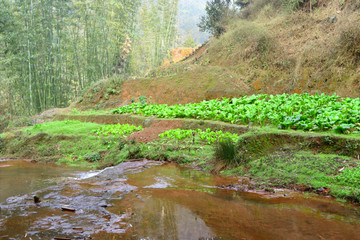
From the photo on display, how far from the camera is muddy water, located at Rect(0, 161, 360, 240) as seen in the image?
2668mm

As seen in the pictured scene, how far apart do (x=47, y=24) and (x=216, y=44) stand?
9.74 metres

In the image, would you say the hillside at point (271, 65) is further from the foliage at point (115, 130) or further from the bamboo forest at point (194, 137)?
the foliage at point (115, 130)

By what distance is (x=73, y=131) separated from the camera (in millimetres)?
9641

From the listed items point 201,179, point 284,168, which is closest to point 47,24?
point 201,179

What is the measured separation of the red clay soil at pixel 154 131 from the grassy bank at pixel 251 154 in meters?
0.29

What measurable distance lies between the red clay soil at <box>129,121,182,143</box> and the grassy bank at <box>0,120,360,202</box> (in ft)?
0.94

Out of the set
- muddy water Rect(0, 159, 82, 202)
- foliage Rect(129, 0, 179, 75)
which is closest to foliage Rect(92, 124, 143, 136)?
muddy water Rect(0, 159, 82, 202)

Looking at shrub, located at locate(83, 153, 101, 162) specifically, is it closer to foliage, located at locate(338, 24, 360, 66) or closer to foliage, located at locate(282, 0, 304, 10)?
foliage, located at locate(338, 24, 360, 66)

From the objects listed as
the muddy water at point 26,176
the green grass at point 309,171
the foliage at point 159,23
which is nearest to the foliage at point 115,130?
the muddy water at point 26,176

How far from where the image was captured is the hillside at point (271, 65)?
1011cm

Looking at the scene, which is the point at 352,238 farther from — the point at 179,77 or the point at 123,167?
the point at 179,77

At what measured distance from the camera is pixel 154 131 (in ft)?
26.9

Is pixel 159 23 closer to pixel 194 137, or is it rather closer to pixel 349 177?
pixel 194 137

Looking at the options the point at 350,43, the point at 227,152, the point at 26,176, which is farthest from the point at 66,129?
the point at 350,43
